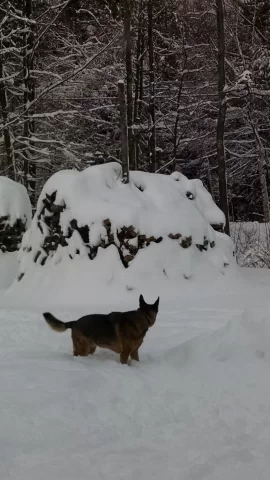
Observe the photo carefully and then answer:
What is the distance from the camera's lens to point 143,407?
374 centimetres

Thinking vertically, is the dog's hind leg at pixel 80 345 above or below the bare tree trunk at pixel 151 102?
below

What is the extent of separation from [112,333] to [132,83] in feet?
48.8

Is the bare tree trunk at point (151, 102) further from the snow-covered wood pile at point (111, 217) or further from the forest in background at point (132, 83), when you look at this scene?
the snow-covered wood pile at point (111, 217)

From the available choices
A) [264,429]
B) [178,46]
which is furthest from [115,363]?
[178,46]

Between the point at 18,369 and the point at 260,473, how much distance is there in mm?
2471

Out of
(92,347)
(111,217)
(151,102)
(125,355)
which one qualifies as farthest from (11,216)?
(125,355)

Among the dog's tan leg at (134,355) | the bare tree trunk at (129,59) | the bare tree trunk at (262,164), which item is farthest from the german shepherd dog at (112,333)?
the bare tree trunk at (262,164)

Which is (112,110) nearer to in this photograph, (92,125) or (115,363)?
(92,125)

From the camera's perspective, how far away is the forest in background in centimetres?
1622

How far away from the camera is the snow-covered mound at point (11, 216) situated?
13.2 m

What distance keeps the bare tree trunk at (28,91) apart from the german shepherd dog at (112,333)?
39.6 feet

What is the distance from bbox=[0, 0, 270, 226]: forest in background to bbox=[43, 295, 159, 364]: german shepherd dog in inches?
420

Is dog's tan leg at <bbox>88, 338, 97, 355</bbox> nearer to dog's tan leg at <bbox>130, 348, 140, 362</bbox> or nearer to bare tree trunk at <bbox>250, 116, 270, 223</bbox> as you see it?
dog's tan leg at <bbox>130, 348, 140, 362</bbox>

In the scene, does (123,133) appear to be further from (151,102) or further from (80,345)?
(80,345)
